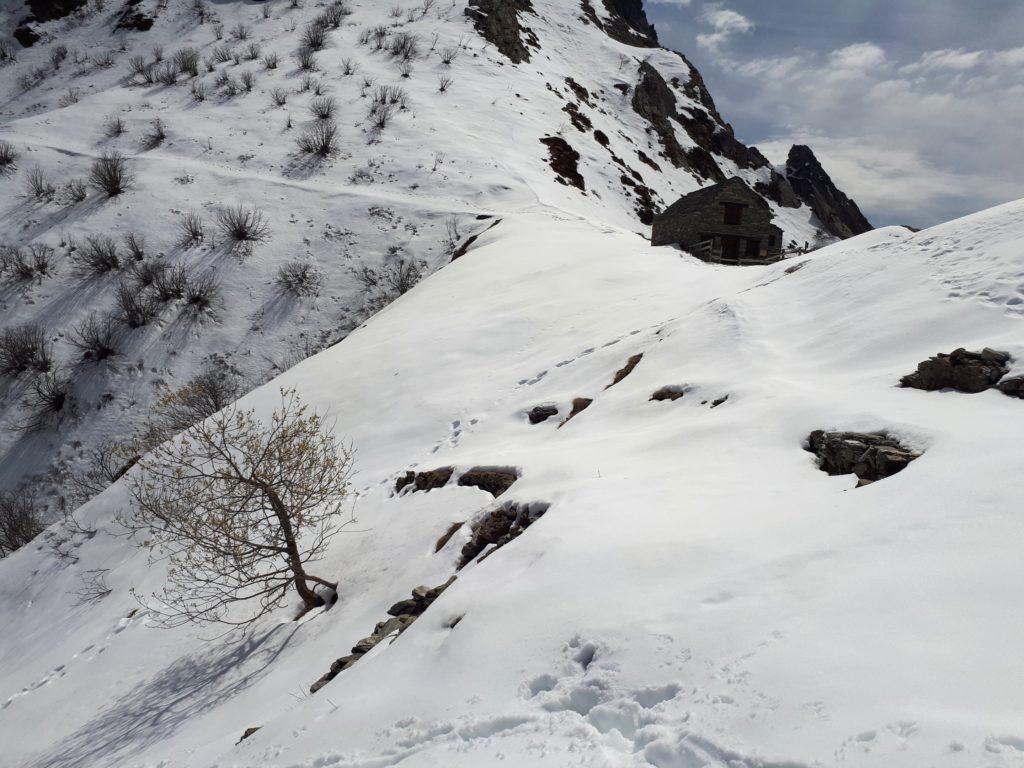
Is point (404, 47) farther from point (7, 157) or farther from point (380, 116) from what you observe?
point (7, 157)

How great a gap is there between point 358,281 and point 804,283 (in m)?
19.6

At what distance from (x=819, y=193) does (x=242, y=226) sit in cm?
6210

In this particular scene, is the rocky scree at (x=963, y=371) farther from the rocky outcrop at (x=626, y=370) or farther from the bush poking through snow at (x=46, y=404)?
the bush poking through snow at (x=46, y=404)

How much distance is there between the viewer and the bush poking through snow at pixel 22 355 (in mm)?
20703

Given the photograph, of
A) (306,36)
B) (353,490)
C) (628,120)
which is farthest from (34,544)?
(628,120)

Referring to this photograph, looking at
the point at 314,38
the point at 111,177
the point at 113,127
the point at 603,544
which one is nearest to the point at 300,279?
the point at 111,177

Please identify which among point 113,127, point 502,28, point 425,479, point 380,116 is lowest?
point 425,479

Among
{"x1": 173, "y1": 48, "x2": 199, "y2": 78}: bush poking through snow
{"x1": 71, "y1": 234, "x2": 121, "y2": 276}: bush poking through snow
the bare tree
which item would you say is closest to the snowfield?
the bare tree

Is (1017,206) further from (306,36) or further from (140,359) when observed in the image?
(306,36)

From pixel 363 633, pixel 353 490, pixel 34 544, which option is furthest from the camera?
pixel 34 544

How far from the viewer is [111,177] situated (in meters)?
26.6

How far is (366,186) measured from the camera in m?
30.5

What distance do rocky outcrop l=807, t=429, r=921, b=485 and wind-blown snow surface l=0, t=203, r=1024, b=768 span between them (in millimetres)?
157

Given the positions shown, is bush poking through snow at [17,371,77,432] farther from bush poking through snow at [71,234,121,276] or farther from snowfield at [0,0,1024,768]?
bush poking through snow at [71,234,121,276]
